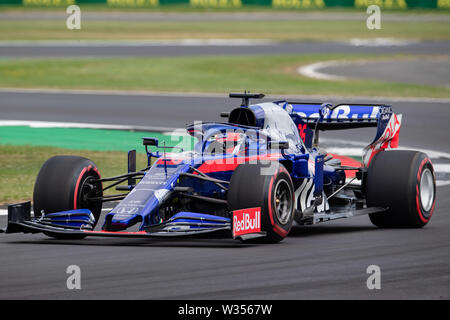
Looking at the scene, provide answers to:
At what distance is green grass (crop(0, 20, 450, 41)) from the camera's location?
169 feet

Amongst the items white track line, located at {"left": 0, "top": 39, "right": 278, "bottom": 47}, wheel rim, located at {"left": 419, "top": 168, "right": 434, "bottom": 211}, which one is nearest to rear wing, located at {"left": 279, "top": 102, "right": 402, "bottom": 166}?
wheel rim, located at {"left": 419, "top": 168, "right": 434, "bottom": 211}

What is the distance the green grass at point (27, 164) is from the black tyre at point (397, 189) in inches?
182

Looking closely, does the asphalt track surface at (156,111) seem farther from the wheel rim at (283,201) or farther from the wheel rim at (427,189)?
the wheel rim at (283,201)

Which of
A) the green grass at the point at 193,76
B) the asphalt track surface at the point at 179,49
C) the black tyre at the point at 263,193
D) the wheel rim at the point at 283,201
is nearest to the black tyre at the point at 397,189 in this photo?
the wheel rim at the point at 283,201

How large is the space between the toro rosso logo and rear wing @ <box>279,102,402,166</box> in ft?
8.73

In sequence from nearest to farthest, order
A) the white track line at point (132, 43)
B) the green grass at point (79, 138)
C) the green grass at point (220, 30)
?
the green grass at point (79, 138) < the white track line at point (132, 43) < the green grass at point (220, 30)

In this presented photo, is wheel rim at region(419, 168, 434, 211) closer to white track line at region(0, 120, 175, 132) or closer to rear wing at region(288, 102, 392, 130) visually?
rear wing at region(288, 102, 392, 130)

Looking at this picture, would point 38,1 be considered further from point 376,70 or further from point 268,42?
point 376,70

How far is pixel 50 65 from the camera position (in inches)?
1416

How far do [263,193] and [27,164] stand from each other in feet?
24.9

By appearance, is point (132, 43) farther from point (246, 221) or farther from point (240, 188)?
point (246, 221)

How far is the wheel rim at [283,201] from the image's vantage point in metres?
9.78

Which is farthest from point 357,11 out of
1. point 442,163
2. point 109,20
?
point 442,163

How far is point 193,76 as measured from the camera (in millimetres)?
33344
